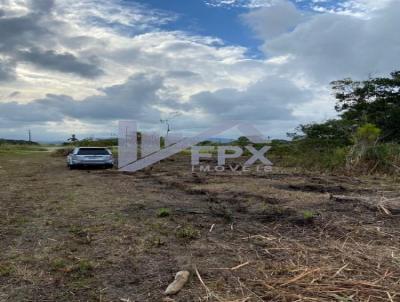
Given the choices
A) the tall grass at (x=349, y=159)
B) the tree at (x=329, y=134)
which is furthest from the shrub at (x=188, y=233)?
the tree at (x=329, y=134)

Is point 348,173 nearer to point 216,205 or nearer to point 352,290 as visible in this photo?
point 216,205

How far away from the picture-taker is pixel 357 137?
59.6 ft

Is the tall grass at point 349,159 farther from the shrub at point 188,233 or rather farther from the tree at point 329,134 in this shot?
the shrub at point 188,233

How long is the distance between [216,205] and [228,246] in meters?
3.72

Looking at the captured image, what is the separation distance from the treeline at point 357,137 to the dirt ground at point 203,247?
6.80 meters

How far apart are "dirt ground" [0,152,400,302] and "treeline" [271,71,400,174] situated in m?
6.80

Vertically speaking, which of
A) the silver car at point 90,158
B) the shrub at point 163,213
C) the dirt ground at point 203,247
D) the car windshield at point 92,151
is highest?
the car windshield at point 92,151

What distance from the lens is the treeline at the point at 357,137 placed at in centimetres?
1770

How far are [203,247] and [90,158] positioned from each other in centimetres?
1710

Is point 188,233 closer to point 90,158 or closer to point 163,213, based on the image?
point 163,213

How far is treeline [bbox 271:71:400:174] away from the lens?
697 inches

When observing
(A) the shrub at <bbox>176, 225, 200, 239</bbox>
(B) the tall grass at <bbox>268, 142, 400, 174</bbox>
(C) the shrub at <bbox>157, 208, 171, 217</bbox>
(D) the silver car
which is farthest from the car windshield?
(A) the shrub at <bbox>176, 225, 200, 239</bbox>

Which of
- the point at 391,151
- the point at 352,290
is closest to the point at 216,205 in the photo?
the point at 352,290

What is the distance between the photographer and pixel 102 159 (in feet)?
73.9
